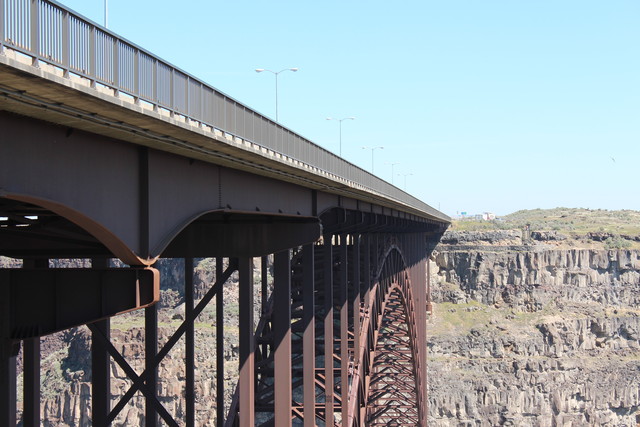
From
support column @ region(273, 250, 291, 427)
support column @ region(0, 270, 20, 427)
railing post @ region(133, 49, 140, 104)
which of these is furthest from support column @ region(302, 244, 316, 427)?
railing post @ region(133, 49, 140, 104)

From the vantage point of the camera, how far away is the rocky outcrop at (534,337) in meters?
104

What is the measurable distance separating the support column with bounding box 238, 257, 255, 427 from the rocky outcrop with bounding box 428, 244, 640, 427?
88.7m

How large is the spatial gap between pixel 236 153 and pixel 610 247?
113 meters

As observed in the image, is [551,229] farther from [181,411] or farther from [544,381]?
[181,411]

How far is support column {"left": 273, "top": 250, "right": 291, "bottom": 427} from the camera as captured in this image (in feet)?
59.6

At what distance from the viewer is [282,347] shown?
18.4m

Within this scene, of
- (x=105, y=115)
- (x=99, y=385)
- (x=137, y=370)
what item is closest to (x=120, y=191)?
(x=105, y=115)

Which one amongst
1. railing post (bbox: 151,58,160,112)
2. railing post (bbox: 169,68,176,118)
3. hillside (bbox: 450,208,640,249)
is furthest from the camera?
hillside (bbox: 450,208,640,249)

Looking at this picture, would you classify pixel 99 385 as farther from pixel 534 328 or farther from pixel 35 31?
pixel 534 328

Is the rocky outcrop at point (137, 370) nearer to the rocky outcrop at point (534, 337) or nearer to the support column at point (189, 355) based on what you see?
the rocky outcrop at point (534, 337)

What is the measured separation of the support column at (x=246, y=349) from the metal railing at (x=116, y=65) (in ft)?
8.68

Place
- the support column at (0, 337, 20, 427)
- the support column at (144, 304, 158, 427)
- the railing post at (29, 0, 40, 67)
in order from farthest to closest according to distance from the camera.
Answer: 1. the support column at (144, 304, 158, 427)
2. the support column at (0, 337, 20, 427)
3. the railing post at (29, 0, 40, 67)

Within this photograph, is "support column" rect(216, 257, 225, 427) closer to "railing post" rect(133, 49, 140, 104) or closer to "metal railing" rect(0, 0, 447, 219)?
"metal railing" rect(0, 0, 447, 219)

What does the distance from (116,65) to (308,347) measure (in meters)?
12.8
